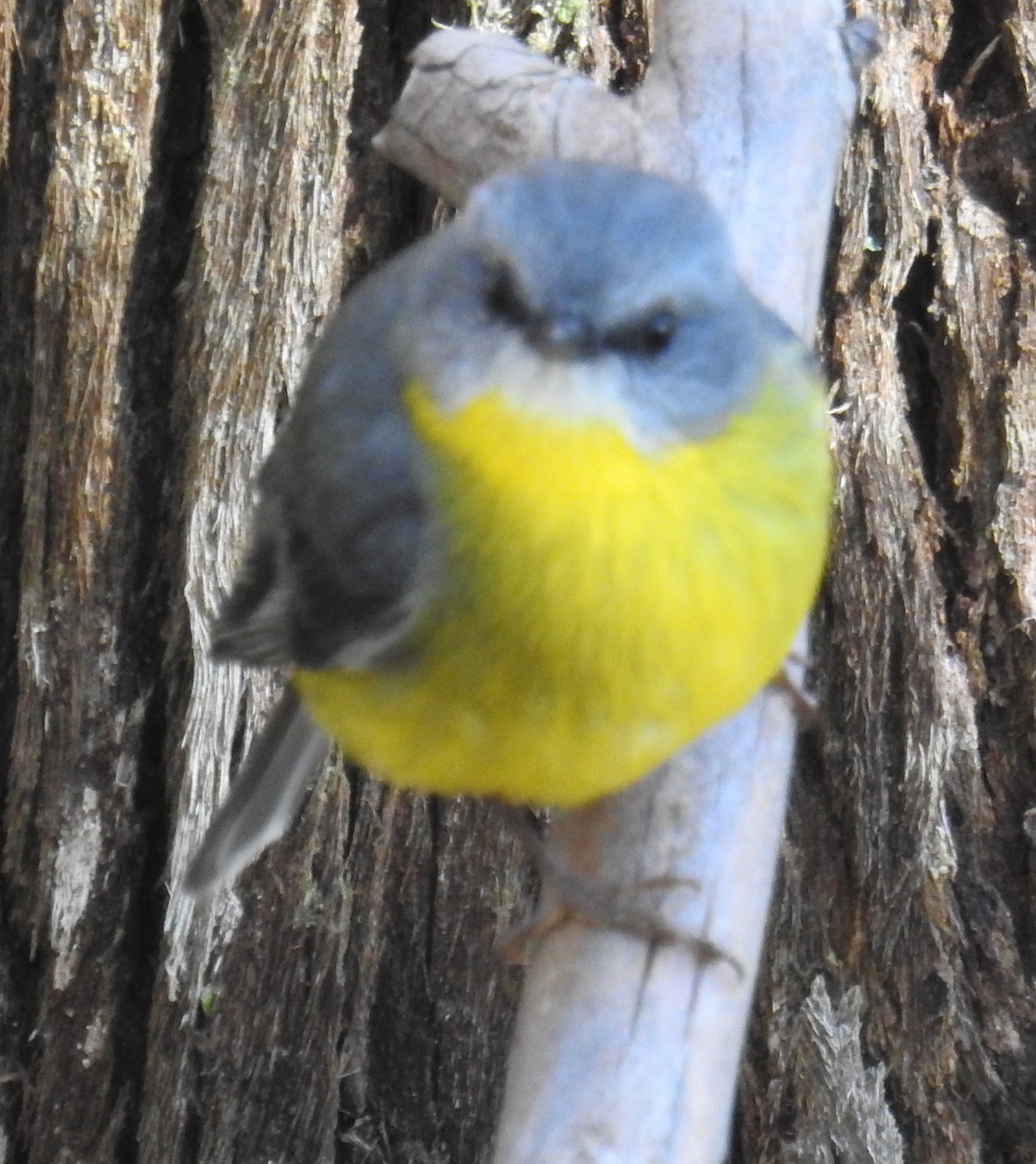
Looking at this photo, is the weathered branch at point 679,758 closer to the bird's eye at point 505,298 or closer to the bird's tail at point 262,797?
the bird's tail at point 262,797

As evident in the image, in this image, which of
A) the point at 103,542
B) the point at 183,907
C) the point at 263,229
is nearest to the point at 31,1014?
the point at 183,907

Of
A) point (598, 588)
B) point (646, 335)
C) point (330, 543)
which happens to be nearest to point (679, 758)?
point (598, 588)

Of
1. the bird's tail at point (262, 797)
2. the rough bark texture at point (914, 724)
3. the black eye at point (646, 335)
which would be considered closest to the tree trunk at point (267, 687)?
the rough bark texture at point (914, 724)

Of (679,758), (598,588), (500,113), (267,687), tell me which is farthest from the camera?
(267,687)

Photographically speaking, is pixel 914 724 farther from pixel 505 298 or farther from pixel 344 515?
pixel 505 298

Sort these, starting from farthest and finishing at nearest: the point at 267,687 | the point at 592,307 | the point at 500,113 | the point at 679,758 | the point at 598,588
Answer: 1. the point at 267,687
2. the point at 500,113
3. the point at 679,758
4. the point at 598,588
5. the point at 592,307

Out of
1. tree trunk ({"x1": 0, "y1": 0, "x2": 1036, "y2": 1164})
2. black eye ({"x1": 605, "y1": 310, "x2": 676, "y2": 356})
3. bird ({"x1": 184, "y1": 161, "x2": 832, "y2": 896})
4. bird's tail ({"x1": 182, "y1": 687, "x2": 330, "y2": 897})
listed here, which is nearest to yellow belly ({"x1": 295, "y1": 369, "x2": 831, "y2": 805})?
bird ({"x1": 184, "y1": 161, "x2": 832, "y2": 896})

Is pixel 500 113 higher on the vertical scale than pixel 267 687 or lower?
higher

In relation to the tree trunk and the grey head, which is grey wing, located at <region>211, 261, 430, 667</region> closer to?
the grey head
